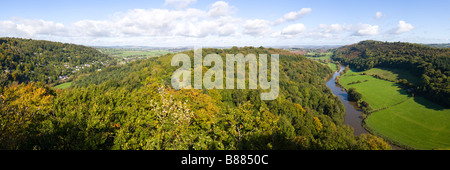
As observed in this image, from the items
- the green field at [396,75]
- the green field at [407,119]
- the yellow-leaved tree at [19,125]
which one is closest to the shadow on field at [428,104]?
the green field at [407,119]

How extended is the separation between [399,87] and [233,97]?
94.2 metres

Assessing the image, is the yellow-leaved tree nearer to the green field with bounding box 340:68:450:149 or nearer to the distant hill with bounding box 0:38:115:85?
the green field with bounding box 340:68:450:149

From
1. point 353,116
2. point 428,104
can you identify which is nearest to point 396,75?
point 428,104

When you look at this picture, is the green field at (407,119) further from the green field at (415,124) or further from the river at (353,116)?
the river at (353,116)

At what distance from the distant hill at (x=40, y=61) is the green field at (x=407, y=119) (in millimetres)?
167157

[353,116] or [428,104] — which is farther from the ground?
[428,104]

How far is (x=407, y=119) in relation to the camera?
61656 mm

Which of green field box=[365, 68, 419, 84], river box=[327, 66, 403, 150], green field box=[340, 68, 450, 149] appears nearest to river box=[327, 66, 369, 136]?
river box=[327, 66, 403, 150]

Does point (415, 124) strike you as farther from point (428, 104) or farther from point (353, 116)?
point (428, 104)

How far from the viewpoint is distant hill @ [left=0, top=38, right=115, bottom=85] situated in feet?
382

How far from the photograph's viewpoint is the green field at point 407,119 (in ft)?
164

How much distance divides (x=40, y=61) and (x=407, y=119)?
230 metres
